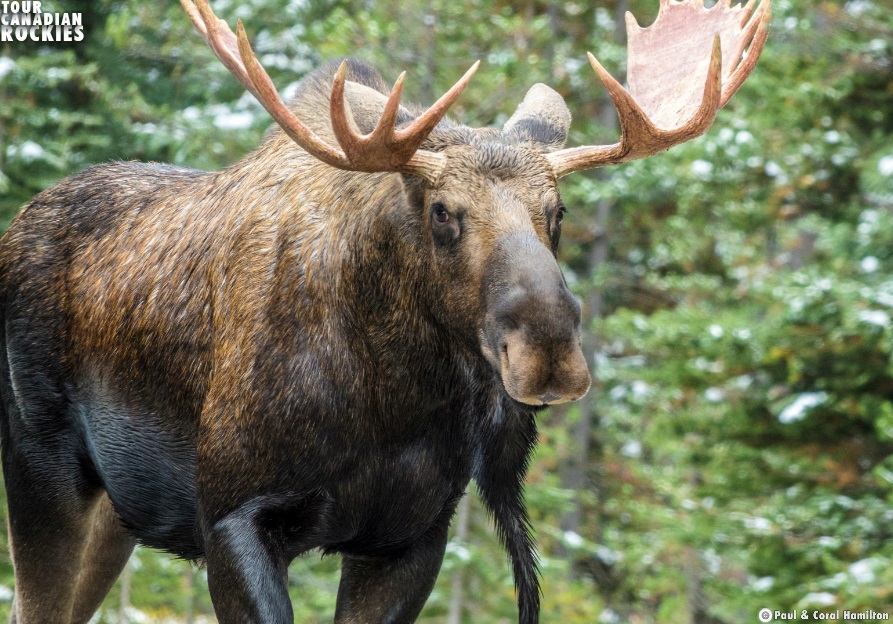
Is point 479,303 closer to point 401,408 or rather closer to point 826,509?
point 401,408

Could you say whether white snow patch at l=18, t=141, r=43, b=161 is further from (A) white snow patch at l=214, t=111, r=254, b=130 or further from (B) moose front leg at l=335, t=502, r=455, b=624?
(B) moose front leg at l=335, t=502, r=455, b=624

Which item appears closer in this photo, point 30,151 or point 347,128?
point 347,128

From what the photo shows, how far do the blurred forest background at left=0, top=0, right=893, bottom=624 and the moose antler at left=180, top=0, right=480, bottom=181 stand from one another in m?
5.52

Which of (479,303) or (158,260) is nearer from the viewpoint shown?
(479,303)

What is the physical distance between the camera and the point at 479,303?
11.6ft

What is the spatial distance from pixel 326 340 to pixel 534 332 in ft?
2.67

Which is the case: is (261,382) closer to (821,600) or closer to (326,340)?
(326,340)

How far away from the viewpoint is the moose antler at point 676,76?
385cm

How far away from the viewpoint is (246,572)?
3729 millimetres

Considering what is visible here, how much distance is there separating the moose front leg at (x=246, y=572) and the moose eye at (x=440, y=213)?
1.04 meters

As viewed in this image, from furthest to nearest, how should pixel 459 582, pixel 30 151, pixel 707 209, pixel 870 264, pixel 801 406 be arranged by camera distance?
pixel 707 209 → pixel 459 582 → pixel 870 264 → pixel 30 151 → pixel 801 406

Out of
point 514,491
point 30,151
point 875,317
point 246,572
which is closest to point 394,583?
point 514,491

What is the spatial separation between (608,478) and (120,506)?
48.6 ft

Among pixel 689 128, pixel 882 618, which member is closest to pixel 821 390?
pixel 882 618
